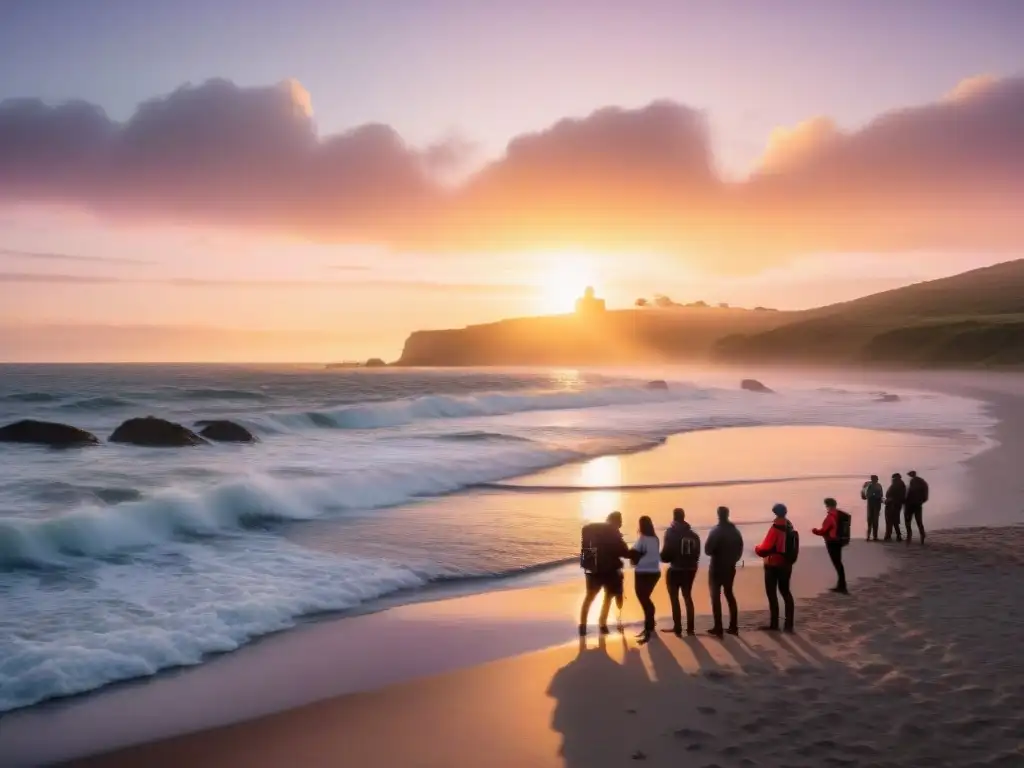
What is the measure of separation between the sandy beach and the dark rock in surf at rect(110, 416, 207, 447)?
81.9 feet

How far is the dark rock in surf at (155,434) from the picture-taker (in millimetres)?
35188

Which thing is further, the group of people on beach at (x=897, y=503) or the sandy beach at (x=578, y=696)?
the group of people on beach at (x=897, y=503)

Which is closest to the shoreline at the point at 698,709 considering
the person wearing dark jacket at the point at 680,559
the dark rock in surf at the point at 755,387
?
the person wearing dark jacket at the point at 680,559

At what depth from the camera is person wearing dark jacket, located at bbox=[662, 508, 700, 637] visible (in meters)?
11.5

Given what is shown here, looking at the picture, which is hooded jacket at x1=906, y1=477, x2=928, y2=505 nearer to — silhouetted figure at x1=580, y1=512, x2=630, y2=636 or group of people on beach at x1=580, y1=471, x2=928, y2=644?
group of people on beach at x1=580, y1=471, x2=928, y2=644

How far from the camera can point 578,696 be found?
942cm

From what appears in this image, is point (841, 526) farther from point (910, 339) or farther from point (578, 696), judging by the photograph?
point (910, 339)

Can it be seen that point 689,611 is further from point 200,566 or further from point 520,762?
point 200,566

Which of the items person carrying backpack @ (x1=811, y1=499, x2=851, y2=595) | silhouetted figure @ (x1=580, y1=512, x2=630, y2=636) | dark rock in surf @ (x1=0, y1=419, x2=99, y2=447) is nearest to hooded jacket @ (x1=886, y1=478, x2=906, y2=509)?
person carrying backpack @ (x1=811, y1=499, x2=851, y2=595)

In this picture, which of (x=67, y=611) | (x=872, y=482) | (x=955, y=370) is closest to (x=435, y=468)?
(x=872, y=482)

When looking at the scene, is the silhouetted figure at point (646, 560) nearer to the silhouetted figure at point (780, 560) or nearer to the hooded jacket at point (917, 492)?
the silhouetted figure at point (780, 560)

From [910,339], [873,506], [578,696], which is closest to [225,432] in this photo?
[873,506]

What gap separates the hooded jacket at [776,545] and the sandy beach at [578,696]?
1.00m

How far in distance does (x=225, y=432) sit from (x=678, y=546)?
103 ft
